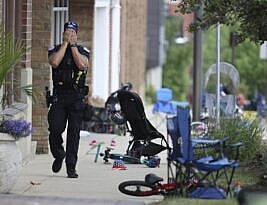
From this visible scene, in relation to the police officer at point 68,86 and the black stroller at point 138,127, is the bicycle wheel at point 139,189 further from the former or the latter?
the black stroller at point 138,127

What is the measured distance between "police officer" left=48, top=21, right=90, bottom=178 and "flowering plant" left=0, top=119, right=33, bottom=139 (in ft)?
3.56

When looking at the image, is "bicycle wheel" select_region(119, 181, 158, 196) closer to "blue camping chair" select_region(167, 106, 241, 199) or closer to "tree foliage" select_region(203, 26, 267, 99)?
"blue camping chair" select_region(167, 106, 241, 199)

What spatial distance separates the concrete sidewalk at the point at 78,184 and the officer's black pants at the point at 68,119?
477 mm

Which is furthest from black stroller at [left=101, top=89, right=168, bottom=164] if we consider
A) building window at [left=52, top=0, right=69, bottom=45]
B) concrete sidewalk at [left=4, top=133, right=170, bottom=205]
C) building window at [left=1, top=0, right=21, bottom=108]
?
building window at [left=52, top=0, right=69, bottom=45]

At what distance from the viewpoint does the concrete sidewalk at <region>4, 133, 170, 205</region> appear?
35.7ft

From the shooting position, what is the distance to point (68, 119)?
12.7m

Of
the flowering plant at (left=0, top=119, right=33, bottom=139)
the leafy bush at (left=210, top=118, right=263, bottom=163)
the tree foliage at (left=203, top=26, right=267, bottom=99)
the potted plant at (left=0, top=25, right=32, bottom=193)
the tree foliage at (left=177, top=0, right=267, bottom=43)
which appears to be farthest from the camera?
the tree foliage at (left=203, top=26, right=267, bottom=99)

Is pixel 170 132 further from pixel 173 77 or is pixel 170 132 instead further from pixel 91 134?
pixel 173 77

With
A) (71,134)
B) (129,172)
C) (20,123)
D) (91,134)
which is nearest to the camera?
(20,123)

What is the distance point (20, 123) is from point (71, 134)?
1340mm

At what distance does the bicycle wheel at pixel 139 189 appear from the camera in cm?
1079

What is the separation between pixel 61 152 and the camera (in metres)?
12.8

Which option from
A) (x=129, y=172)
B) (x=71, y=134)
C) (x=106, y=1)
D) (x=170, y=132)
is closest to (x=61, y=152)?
(x=71, y=134)

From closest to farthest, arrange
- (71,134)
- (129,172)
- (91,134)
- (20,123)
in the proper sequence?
(20,123) → (71,134) → (129,172) → (91,134)
